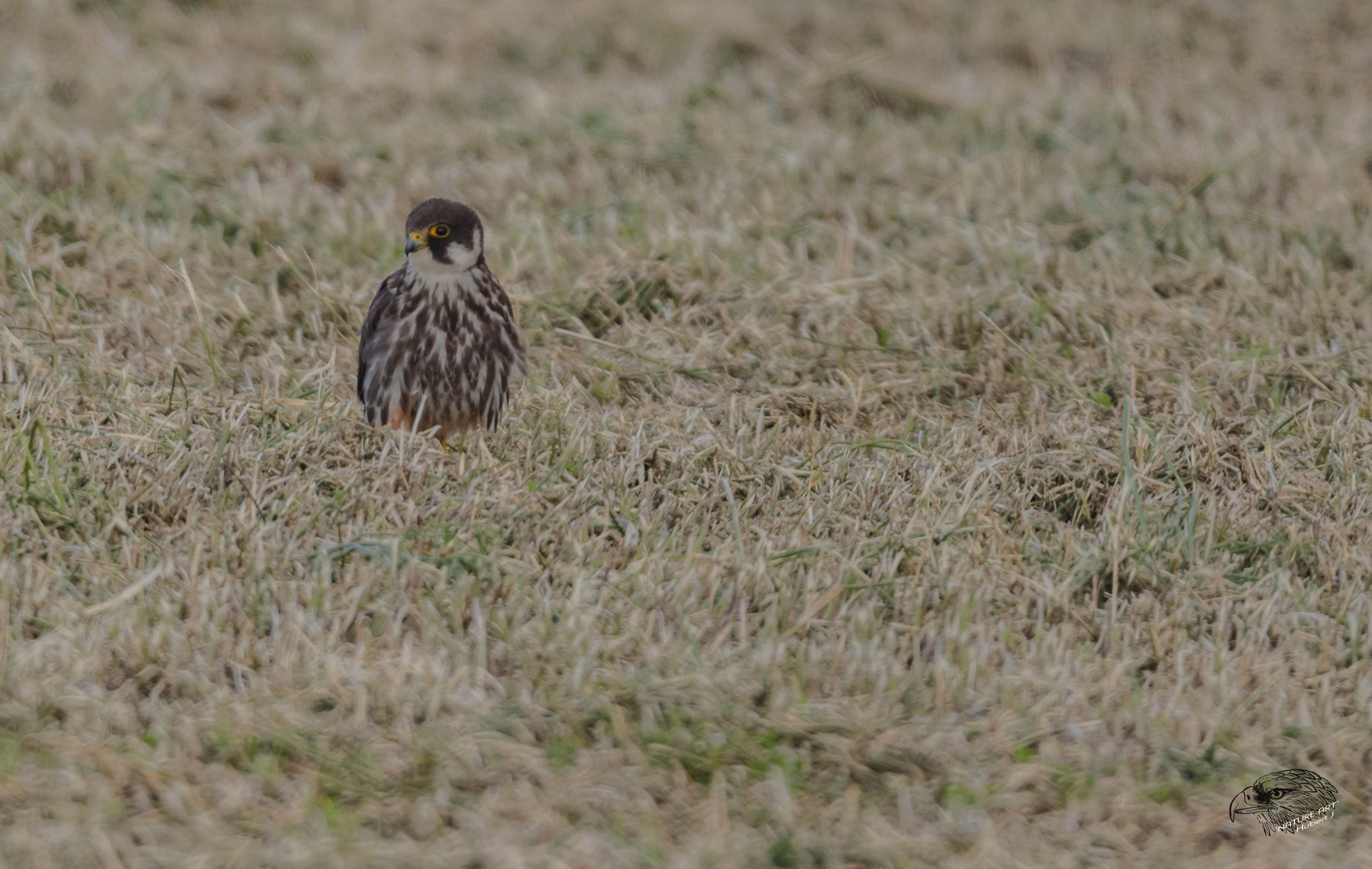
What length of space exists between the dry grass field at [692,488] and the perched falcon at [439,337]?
0.46 feet

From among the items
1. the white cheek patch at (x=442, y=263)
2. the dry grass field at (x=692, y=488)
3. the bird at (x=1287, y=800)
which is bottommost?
the bird at (x=1287, y=800)

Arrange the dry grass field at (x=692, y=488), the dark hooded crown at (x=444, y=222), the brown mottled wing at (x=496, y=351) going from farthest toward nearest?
the brown mottled wing at (x=496, y=351)
the dark hooded crown at (x=444, y=222)
the dry grass field at (x=692, y=488)

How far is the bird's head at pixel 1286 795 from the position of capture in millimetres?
3152

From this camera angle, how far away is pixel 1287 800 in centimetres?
317

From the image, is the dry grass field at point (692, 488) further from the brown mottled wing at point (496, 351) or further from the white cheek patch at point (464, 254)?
the white cheek patch at point (464, 254)

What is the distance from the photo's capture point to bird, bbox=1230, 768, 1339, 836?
3.13m

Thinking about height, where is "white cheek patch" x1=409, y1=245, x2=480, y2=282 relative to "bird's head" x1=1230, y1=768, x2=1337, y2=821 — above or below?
above

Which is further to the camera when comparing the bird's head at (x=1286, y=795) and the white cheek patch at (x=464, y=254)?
the white cheek patch at (x=464, y=254)

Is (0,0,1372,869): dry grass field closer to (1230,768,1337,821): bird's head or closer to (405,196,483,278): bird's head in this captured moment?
(1230,768,1337,821): bird's head

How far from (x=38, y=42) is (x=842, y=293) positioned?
4.75m

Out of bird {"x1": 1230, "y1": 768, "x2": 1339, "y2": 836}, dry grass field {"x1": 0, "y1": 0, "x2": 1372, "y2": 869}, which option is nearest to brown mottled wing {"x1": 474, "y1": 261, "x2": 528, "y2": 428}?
dry grass field {"x1": 0, "y1": 0, "x2": 1372, "y2": 869}

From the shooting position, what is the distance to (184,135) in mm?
6820

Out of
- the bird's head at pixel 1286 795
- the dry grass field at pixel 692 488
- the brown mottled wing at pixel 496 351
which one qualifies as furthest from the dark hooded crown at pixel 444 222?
the bird's head at pixel 1286 795

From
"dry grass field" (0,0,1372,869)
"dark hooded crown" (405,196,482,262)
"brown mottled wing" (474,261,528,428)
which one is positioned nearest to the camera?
"dry grass field" (0,0,1372,869)
